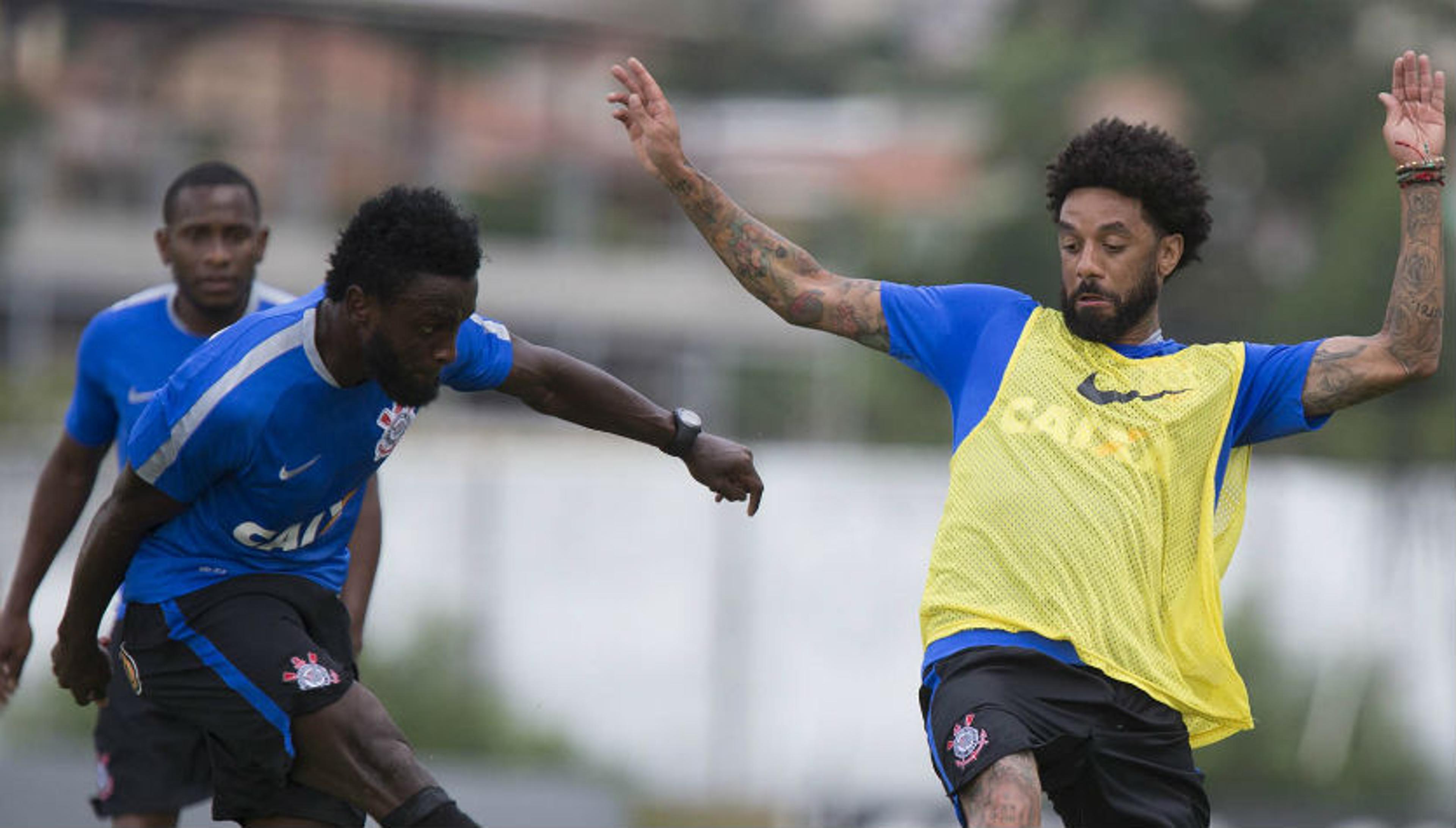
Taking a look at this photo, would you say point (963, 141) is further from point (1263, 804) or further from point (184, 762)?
point (184, 762)

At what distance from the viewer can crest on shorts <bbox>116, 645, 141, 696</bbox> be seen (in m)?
5.55

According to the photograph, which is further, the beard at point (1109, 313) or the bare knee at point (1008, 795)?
the beard at point (1109, 313)

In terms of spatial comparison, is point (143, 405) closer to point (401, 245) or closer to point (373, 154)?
point (401, 245)

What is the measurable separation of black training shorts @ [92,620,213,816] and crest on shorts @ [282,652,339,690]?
1565 millimetres

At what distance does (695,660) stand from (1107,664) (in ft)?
31.0

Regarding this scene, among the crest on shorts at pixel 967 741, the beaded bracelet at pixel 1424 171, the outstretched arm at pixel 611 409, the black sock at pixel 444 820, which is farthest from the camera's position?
the outstretched arm at pixel 611 409

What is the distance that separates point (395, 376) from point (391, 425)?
0.40 meters

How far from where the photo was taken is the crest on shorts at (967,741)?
4965 mm

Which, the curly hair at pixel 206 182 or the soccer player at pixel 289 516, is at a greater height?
the curly hair at pixel 206 182

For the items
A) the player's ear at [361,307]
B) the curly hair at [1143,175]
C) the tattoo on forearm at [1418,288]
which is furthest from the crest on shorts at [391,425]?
the tattoo on forearm at [1418,288]

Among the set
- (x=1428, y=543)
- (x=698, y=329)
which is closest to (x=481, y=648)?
(x=1428, y=543)

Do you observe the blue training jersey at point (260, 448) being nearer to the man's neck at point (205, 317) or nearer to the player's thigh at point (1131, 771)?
the man's neck at point (205, 317)

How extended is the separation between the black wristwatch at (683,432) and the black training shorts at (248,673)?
1.08 meters

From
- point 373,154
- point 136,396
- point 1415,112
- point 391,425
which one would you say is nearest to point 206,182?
point 136,396
